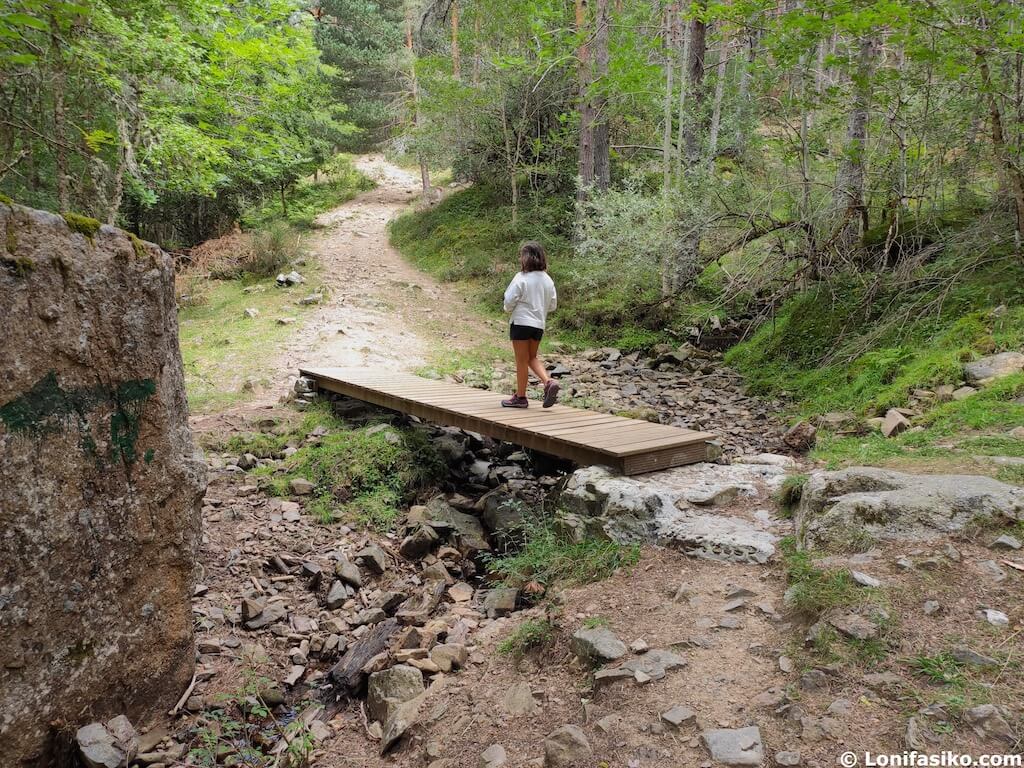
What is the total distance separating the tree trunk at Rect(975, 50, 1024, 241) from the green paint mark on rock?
8.09m

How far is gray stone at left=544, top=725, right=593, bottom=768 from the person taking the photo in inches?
98.5

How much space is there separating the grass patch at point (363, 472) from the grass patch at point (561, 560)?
5.93 ft

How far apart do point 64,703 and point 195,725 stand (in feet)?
2.21

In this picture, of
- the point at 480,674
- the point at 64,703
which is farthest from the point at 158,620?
the point at 480,674

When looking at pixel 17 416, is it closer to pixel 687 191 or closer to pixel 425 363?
pixel 425 363

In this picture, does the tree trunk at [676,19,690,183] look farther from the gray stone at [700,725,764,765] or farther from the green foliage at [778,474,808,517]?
the gray stone at [700,725,764,765]

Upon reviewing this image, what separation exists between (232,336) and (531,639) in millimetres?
9742

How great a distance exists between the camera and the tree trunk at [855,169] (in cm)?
799

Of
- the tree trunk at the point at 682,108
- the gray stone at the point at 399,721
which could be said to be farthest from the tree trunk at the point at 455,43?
the gray stone at the point at 399,721

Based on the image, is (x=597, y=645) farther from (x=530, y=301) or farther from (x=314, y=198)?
(x=314, y=198)

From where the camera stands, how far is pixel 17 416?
2770mm

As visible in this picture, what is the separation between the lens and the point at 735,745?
93.0 inches

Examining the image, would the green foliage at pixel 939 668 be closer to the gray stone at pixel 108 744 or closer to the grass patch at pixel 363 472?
the gray stone at pixel 108 744

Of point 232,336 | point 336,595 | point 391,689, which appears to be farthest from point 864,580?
point 232,336
